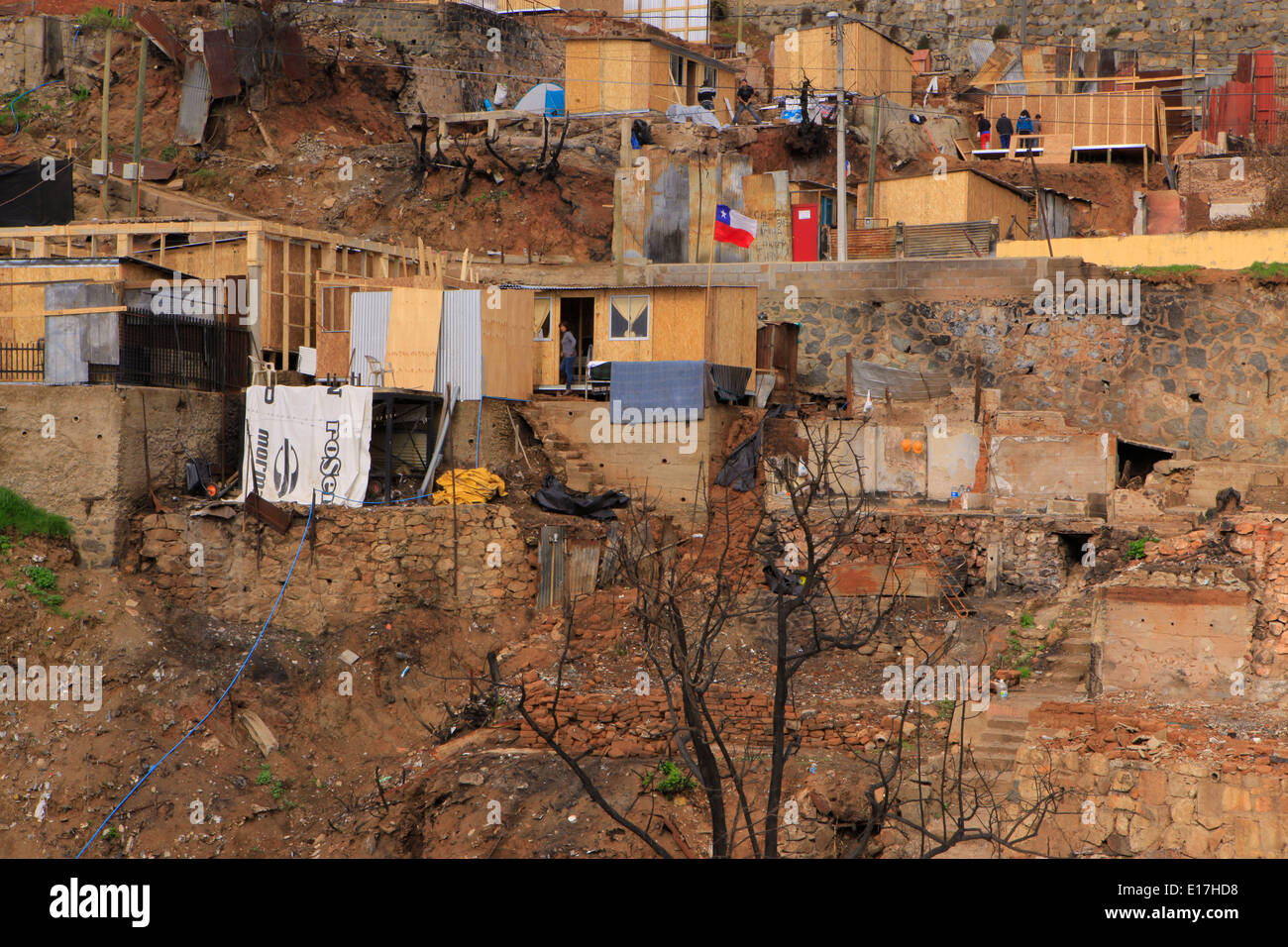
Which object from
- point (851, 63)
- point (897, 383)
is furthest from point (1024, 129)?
point (897, 383)

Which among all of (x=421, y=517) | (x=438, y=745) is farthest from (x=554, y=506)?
(x=438, y=745)

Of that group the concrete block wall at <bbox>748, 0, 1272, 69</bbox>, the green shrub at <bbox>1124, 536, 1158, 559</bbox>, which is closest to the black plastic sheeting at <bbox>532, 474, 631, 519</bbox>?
the green shrub at <bbox>1124, 536, 1158, 559</bbox>

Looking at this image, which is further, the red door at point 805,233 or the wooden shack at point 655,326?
the red door at point 805,233

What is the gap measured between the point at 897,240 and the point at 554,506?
359 inches

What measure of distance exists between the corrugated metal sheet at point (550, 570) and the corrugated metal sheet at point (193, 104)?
20406mm

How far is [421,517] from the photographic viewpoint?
20234 mm

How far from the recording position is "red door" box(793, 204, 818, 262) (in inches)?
1133

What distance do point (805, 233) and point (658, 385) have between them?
7.87m

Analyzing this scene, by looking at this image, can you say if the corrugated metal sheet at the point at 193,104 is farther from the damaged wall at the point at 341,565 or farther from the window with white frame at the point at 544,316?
the damaged wall at the point at 341,565

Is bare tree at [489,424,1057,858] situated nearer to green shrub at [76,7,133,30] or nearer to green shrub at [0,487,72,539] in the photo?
green shrub at [0,487,72,539]

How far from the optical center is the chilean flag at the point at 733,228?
80.4ft

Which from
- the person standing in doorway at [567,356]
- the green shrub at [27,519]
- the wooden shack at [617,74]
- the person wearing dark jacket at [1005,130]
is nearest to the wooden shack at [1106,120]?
the person wearing dark jacket at [1005,130]

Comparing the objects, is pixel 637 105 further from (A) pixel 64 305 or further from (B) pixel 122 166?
(A) pixel 64 305

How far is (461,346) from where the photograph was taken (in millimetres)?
21938
